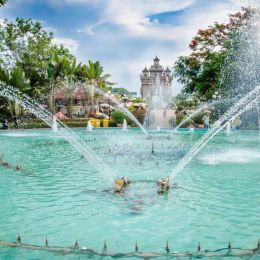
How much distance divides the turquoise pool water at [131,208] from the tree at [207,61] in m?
24.9

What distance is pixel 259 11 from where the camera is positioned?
30.6m

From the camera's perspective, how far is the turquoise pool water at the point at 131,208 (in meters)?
6.62

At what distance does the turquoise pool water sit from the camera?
662 centimetres

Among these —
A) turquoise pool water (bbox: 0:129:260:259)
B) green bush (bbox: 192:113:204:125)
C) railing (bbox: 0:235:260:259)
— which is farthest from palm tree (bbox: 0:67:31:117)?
railing (bbox: 0:235:260:259)

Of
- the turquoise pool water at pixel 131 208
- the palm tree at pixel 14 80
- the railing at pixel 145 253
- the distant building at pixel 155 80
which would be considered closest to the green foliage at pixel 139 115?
the palm tree at pixel 14 80

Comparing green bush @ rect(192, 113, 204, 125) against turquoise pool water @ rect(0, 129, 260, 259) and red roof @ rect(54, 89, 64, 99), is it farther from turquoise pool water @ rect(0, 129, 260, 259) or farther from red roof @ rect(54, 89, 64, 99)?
turquoise pool water @ rect(0, 129, 260, 259)

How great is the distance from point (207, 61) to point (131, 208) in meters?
33.2

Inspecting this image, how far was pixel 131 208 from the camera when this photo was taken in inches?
328

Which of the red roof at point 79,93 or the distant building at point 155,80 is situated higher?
the distant building at point 155,80

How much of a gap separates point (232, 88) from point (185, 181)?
27.9 metres

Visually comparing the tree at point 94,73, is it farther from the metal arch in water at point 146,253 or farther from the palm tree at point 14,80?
the metal arch in water at point 146,253

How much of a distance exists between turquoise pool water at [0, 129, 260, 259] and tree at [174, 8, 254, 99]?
24.9 m

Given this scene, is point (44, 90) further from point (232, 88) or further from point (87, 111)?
point (232, 88)

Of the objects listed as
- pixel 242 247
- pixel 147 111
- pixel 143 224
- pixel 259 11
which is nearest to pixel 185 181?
pixel 143 224
